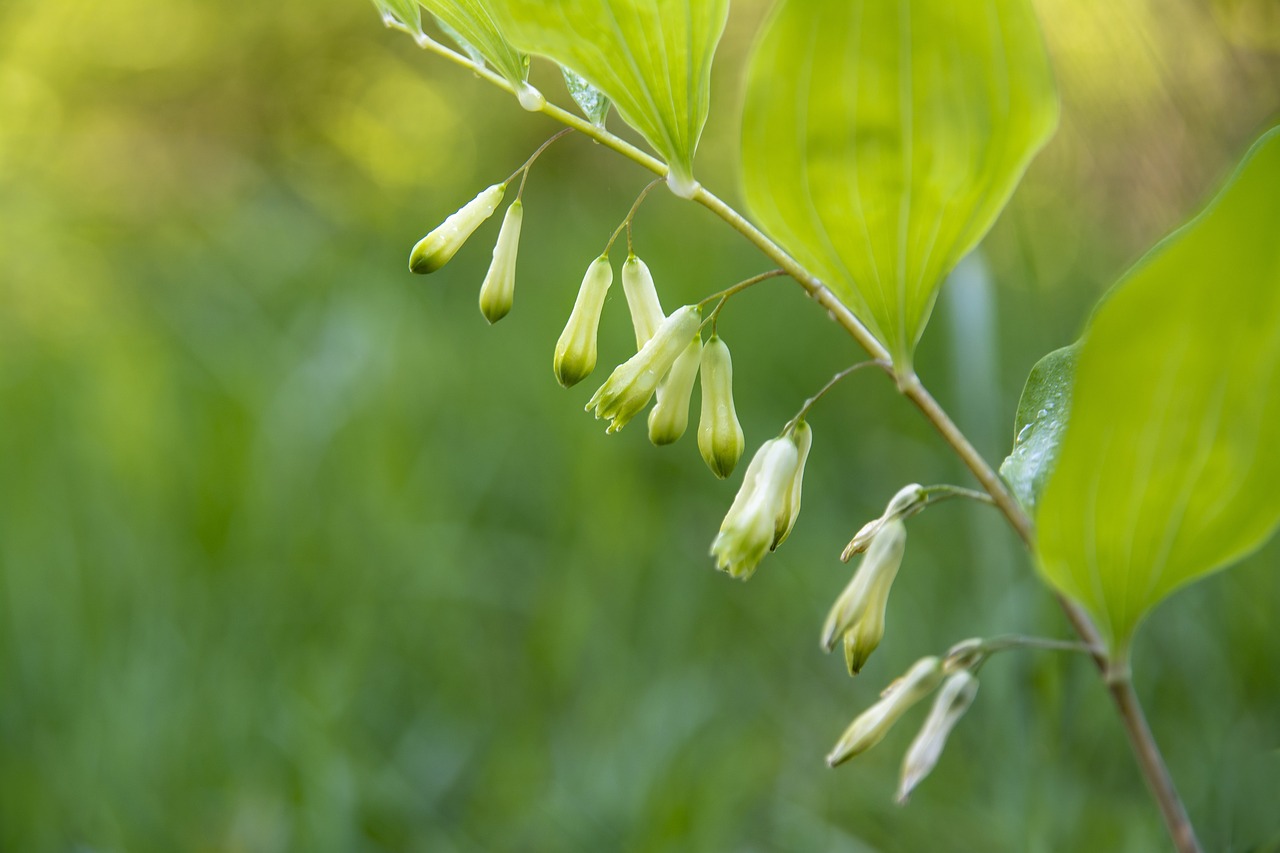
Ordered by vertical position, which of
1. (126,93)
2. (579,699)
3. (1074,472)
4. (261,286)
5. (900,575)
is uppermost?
(126,93)

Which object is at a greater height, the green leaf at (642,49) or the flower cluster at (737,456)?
the green leaf at (642,49)

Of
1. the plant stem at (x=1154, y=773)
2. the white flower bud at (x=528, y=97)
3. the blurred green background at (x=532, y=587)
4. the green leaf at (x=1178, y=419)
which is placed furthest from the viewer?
the blurred green background at (x=532, y=587)

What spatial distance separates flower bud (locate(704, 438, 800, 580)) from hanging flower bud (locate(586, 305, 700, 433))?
0.07 metres

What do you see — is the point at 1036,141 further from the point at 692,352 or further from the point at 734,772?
the point at 734,772

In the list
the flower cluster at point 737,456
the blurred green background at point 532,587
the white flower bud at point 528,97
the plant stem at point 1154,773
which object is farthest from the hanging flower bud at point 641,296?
the blurred green background at point 532,587

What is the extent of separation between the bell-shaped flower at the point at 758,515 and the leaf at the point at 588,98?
8.3 inches

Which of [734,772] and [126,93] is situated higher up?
[126,93]

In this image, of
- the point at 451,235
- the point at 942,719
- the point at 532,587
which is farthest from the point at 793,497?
the point at 532,587

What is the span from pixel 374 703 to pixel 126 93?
21.3ft

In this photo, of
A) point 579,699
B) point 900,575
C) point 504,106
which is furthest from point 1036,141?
point 504,106

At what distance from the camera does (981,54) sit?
44 centimetres

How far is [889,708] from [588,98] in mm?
381

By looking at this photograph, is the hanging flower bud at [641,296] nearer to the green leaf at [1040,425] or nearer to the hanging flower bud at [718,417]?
the hanging flower bud at [718,417]

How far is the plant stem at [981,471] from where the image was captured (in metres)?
0.48
